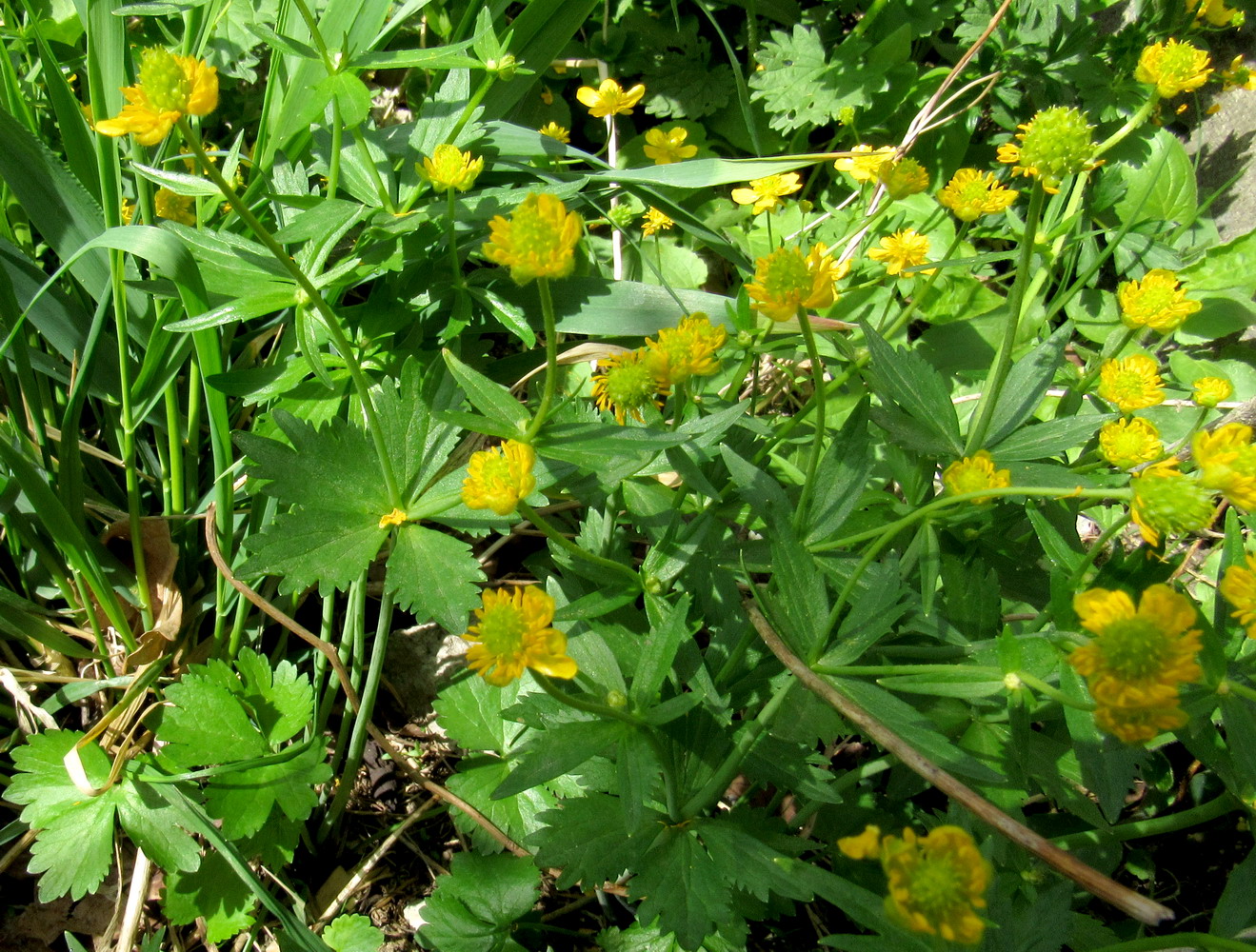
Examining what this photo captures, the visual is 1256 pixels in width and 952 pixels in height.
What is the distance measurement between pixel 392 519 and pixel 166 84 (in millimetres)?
605

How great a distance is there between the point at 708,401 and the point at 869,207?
96cm

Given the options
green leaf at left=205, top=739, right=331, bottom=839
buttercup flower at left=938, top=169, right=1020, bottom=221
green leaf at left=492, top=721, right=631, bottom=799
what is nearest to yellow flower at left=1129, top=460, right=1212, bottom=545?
green leaf at left=492, top=721, right=631, bottom=799

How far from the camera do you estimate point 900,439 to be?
1.18 metres

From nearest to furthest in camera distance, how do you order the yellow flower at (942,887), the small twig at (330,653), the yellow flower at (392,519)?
1. the yellow flower at (942,887)
2. the yellow flower at (392,519)
3. the small twig at (330,653)

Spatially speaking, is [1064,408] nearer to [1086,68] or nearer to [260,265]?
[1086,68]

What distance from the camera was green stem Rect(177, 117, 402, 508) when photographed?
0.89m

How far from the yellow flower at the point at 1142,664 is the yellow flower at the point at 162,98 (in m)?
1.10

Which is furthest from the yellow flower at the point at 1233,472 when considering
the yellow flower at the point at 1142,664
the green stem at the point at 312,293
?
the green stem at the point at 312,293

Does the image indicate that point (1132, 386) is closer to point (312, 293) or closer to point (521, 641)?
point (521, 641)

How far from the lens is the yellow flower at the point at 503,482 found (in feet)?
3.08

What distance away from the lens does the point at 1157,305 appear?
1.38m

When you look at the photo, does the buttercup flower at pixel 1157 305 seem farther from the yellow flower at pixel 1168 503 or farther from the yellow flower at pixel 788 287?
the yellow flower at pixel 788 287

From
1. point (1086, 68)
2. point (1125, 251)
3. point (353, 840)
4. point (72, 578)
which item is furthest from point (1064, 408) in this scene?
point (72, 578)

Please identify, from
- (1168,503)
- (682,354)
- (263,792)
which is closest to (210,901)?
(263,792)
